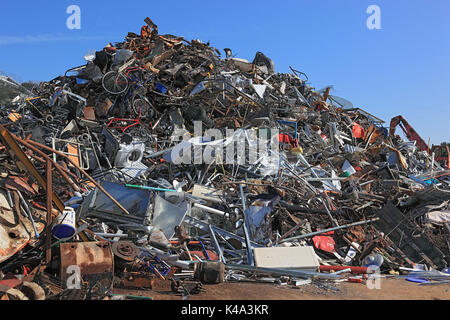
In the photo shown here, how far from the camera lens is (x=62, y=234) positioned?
4.35 meters

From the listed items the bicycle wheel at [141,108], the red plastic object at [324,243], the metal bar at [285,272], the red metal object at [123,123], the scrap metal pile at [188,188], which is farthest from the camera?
the bicycle wheel at [141,108]

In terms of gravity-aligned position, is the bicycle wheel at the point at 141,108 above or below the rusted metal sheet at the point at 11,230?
above

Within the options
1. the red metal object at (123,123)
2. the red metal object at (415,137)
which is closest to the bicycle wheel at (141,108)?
the red metal object at (123,123)

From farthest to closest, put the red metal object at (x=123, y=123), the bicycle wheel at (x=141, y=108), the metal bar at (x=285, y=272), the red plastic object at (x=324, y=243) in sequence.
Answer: the bicycle wheel at (x=141, y=108), the red metal object at (x=123, y=123), the red plastic object at (x=324, y=243), the metal bar at (x=285, y=272)

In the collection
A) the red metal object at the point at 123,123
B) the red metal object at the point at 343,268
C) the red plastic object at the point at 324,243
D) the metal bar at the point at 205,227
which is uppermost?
the red metal object at the point at 123,123

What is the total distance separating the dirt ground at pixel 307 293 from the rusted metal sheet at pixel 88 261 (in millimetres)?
294

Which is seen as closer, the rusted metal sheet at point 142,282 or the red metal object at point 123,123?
the rusted metal sheet at point 142,282

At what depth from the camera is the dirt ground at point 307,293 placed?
4281 mm

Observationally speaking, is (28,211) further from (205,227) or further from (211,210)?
(211,210)

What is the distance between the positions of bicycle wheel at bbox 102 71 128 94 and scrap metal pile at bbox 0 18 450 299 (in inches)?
1.1

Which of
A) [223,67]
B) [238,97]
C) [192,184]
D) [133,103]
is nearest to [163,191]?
[192,184]

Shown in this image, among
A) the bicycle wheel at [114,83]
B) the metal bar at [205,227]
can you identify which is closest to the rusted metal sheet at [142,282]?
the metal bar at [205,227]

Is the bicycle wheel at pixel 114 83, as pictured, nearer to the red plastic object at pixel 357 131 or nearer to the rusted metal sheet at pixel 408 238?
the rusted metal sheet at pixel 408 238
